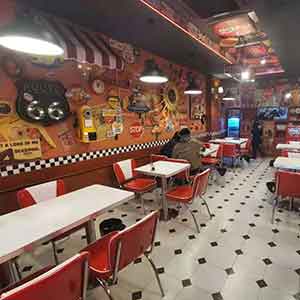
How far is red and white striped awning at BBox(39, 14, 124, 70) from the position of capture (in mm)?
2734

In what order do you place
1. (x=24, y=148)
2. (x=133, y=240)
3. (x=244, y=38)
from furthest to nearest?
(x=244, y=38) < (x=24, y=148) < (x=133, y=240)

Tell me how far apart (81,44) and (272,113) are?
7.68 meters

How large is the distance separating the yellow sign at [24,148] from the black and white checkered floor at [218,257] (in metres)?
1.18

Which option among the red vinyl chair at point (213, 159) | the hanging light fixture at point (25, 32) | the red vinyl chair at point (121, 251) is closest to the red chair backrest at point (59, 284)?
the red vinyl chair at point (121, 251)

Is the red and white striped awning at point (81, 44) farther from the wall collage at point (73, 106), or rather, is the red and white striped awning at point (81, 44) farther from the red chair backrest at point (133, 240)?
the red chair backrest at point (133, 240)

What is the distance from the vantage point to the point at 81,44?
296cm

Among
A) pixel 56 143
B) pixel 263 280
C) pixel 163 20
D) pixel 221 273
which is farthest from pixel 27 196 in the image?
pixel 163 20

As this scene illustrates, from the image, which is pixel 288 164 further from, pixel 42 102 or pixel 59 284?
pixel 42 102

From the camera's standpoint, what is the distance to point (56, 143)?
3.15 m

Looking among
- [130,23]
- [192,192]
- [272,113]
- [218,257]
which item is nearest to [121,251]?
[218,257]

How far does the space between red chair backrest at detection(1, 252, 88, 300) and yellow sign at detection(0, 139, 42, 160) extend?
2047mm

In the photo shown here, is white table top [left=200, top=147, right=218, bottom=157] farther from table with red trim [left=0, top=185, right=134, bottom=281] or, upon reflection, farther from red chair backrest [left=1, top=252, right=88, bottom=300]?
red chair backrest [left=1, top=252, right=88, bottom=300]

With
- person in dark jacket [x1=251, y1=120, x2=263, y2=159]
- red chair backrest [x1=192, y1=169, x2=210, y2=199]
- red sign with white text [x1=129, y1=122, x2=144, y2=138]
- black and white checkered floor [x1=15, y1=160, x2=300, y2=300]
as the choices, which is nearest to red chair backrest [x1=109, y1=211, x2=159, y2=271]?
black and white checkered floor [x1=15, y1=160, x2=300, y2=300]

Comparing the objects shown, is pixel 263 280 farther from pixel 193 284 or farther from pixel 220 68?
pixel 220 68
